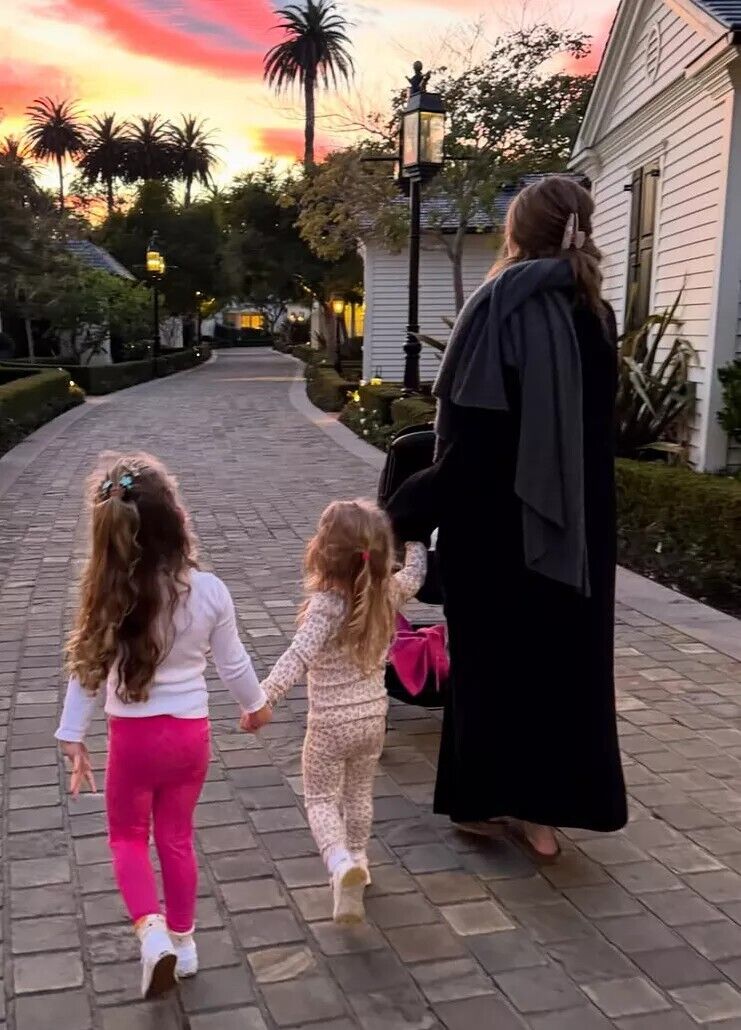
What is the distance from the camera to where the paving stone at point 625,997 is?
249 cm

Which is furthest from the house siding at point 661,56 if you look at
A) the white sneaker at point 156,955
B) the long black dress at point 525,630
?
the white sneaker at point 156,955

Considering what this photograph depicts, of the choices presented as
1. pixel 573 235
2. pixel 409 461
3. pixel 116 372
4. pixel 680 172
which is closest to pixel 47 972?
pixel 409 461

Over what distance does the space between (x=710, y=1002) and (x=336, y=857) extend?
1004 mm

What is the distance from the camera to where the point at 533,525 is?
2.85m

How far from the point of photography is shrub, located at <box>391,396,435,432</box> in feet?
41.0

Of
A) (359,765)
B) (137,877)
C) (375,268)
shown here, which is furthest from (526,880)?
(375,268)

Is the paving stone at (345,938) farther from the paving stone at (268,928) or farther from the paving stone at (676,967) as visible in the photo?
the paving stone at (676,967)

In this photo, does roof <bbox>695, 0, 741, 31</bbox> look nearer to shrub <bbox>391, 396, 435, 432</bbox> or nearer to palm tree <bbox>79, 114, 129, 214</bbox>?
shrub <bbox>391, 396, 435, 432</bbox>

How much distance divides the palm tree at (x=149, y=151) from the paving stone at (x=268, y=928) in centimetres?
7708

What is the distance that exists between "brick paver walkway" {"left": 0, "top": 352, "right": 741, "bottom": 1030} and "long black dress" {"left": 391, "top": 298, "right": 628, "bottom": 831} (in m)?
0.14

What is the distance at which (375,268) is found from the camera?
24.7 metres

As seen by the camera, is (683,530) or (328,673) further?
(683,530)

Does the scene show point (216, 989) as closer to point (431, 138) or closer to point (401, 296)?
point (431, 138)

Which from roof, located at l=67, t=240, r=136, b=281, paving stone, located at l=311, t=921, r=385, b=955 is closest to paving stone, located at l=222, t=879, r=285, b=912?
paving stone, located at l=311, t=921, r=385, b=955
